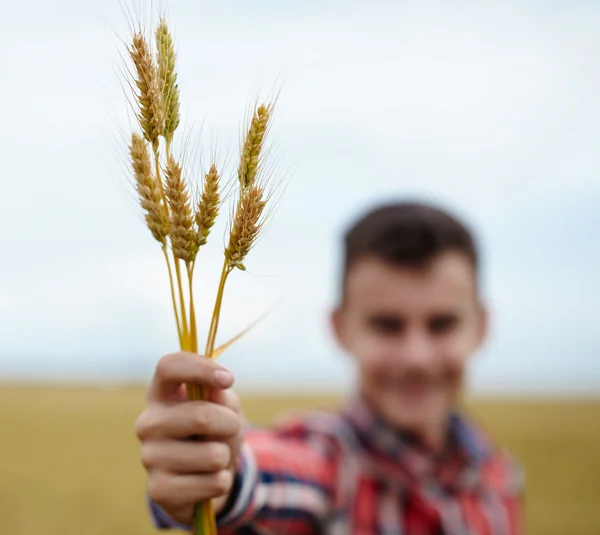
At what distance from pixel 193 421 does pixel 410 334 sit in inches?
99.4

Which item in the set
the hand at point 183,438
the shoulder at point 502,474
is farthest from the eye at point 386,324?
the hand at point 183,438

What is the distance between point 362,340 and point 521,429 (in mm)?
20514

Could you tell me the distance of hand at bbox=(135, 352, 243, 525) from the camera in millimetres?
1504

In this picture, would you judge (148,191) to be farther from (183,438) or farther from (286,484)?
(286,484)

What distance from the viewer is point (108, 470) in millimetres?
16047

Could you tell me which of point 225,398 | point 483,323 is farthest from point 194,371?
point 483,323

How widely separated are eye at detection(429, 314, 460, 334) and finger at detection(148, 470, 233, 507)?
8.52ft

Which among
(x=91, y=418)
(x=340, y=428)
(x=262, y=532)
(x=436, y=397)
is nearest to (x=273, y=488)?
(x=262, y=532)

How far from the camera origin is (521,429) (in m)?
22.8

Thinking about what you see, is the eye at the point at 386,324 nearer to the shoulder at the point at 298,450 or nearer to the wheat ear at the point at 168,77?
the shoulder at the point at 298,450

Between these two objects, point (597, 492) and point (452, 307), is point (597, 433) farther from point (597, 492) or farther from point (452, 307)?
point (452, 307)

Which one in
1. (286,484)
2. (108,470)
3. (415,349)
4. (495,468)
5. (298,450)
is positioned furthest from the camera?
(108,470)

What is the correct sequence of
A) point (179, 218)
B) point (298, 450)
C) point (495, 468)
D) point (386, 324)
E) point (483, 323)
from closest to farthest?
point (179, 218) < point (298, 450) < point (386, 324) < point (495, 468) < point (483, 323)

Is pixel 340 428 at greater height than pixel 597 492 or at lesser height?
greater
